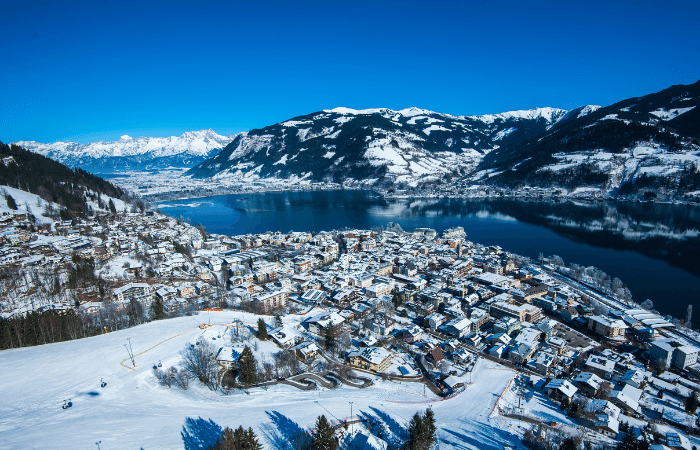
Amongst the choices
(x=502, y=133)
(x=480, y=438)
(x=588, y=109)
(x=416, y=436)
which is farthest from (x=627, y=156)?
(x=502, y=133)

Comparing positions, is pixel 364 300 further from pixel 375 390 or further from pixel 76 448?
pixel 76 448

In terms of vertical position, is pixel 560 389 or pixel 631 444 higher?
pixel 631 444

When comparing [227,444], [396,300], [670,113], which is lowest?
[396,300]

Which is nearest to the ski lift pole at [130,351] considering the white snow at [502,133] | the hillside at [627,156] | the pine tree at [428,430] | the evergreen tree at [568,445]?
the pine tree at [428,430]

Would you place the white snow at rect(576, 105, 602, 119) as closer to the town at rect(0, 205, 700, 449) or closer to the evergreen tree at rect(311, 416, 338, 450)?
the town at rect(0, 205, 700, 449)

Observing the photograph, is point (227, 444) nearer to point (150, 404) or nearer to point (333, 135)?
point (150, 404)
